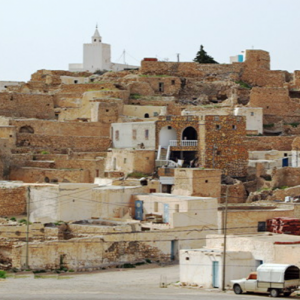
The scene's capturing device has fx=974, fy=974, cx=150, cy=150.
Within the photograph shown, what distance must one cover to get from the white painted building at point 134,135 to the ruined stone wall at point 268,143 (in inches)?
224

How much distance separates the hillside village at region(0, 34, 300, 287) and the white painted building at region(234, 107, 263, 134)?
63mm

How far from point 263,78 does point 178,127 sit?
14617mm

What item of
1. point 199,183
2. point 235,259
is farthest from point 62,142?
point 235,259

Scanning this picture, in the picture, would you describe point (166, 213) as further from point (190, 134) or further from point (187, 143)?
point (190, 134)

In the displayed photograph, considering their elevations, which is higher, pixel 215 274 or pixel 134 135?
pixel 134 135

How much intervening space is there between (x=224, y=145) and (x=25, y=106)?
12.7 metres

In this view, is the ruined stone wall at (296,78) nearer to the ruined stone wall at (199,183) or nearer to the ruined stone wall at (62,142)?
the ruined stone wall at (62,142)

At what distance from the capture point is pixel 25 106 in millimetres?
52625

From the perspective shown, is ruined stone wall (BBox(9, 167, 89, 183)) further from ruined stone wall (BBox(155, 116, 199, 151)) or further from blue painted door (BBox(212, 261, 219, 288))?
blue painted door (BBox(212, 261, 219, 288))

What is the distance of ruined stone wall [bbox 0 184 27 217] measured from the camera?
38281 mm

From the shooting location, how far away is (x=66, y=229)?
35.6m

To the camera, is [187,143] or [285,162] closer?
[187,143]

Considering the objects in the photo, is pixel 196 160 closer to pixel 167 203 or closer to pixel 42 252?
pixel 167 203

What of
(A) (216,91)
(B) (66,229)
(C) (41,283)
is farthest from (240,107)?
(C) (41,283)
